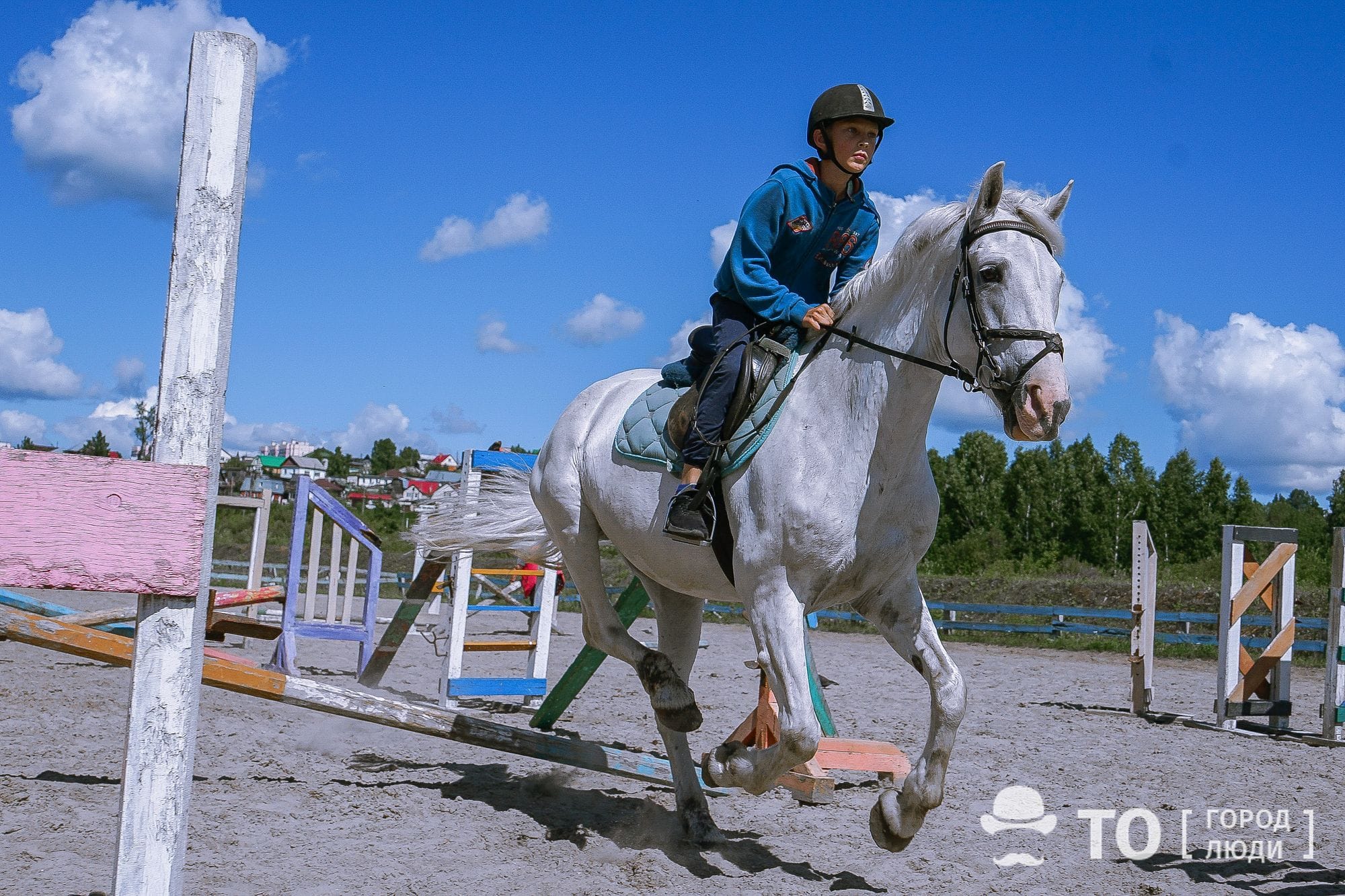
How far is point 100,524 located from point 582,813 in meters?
3.76

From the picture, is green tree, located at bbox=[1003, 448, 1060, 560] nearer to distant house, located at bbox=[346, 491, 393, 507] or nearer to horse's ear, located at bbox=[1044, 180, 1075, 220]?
distant house, located at bbox=[346, 491, 393, 507]

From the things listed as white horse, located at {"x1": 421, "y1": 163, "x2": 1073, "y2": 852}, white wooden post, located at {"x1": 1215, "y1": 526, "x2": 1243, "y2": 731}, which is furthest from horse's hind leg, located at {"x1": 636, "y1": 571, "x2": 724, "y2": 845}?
white wooden post, located at {"x1": 1215, "y1": 526, "x2": 1243, "y2": 731}

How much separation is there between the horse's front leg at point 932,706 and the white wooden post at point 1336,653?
6.68 metres

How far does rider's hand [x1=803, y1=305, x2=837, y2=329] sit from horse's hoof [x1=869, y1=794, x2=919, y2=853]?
1.83 m

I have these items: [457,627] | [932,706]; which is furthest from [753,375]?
[457,627]

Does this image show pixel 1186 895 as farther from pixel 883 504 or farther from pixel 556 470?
pixel 556 470

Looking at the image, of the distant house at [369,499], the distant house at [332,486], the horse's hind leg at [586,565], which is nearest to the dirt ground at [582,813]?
the horse's hind leg at [586,565]

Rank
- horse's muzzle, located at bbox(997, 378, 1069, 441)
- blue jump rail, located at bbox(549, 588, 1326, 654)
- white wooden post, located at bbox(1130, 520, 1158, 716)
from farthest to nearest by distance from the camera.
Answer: blue jump rail, located at bbox(549, 588, 1326, 654), white wooden post, located at bbox(1130, 520, 1158, 716), horse's muzzle, located at bbox(997, 378, 1069, 441)

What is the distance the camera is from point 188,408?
1.96 metres

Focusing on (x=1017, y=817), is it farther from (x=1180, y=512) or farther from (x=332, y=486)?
(x=332, y=486)

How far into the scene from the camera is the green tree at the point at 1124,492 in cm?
5031

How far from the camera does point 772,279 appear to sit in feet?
13.3

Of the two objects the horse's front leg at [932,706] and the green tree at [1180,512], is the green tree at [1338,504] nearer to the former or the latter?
the green tree at [1180,512]

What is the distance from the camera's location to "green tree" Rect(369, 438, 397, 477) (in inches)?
5340
